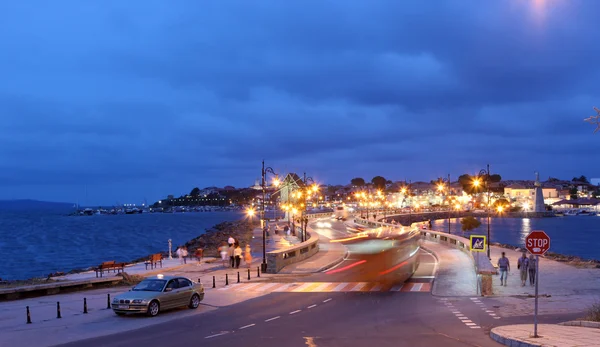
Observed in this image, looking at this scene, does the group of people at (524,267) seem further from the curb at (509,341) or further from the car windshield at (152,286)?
the car windshield at (152,286)

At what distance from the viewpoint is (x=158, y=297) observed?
20.7 meters

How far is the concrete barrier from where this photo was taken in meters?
34.1

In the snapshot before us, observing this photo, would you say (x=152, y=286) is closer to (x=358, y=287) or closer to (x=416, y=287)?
(x=358, y=287)

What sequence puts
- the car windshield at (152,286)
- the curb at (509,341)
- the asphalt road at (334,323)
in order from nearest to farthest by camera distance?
the curb at (509,341) < the asphalt road at (334,323) < the car windshield at (152,286)

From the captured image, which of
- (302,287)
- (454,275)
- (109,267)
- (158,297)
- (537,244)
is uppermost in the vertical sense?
(537,244)

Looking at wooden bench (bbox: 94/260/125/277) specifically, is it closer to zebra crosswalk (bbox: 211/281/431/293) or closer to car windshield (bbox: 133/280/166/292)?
zebra crosswalk (bbox: 211/281/431/293)

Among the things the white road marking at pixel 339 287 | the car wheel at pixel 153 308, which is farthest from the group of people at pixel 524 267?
the car wheel at pixel 153 308

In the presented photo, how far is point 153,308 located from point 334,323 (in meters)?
6.86

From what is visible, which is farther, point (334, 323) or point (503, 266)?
point (503, 266)

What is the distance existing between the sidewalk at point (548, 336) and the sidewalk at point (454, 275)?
28.9 feet

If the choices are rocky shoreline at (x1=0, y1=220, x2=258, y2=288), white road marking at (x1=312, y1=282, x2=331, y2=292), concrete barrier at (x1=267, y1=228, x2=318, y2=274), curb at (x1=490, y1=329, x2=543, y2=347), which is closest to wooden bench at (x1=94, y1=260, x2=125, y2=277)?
rocky shoreline at (x1=0, y1=220, x2=258, y2=288)

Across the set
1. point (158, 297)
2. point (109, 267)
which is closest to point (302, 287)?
point (158, 297)

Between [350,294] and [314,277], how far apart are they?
22.3ft

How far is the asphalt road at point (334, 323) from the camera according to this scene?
15.6m
